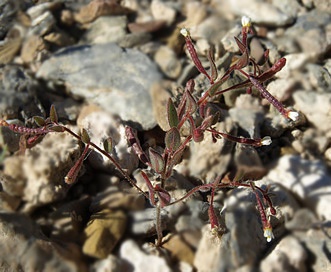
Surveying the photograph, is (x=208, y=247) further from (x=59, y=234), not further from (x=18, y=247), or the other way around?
(x=18, y=247)

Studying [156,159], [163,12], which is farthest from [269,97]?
[163,12]

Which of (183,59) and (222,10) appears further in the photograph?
(222,10)

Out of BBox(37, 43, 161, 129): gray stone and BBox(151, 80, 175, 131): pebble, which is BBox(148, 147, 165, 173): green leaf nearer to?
BBox(151, 80, 175, 131): pebble

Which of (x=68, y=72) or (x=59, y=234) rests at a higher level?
(x=68, y=72)

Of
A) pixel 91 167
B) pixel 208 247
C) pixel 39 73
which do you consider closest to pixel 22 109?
pixel 39 73

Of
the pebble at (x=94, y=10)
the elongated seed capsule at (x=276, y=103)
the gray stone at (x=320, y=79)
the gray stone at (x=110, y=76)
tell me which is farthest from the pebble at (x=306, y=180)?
the pebble at (x=94, y=10)

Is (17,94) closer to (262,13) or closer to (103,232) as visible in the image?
(103,232)
